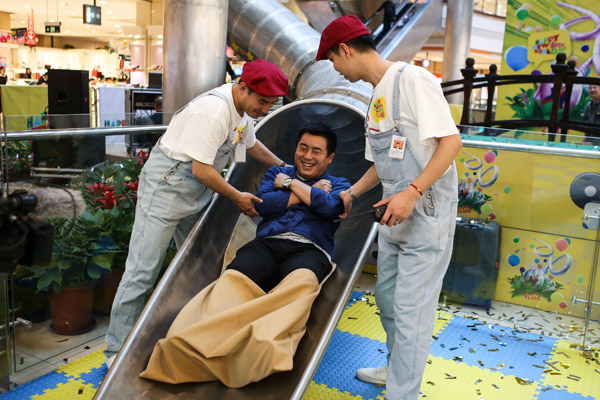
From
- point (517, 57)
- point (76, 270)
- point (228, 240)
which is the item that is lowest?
point (76, 270)

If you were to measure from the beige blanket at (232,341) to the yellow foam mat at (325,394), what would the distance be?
1.93ft

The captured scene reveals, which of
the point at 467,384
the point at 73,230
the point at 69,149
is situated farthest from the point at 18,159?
the point at 467,384

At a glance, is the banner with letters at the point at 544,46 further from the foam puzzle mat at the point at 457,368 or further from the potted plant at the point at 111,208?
the potted plant at the point at 111,208

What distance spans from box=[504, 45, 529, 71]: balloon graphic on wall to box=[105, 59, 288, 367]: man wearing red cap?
575cm

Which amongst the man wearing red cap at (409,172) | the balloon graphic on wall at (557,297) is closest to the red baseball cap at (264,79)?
the man wearing red cap at (409,172)

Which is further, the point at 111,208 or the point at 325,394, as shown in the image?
the point at 111,208

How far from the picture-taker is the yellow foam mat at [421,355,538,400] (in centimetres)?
296

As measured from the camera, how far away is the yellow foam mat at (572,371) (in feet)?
10.2

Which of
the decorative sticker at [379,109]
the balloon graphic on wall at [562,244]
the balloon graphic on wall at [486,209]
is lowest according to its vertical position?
the balloon graphic on wall at [562,244]

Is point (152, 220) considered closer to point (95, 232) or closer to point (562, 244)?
point (95, 232)

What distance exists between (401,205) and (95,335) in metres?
2.13

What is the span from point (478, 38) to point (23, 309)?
1757 centimetres

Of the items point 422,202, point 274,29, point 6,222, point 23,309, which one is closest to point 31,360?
point 23,309

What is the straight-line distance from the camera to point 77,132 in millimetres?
3182
